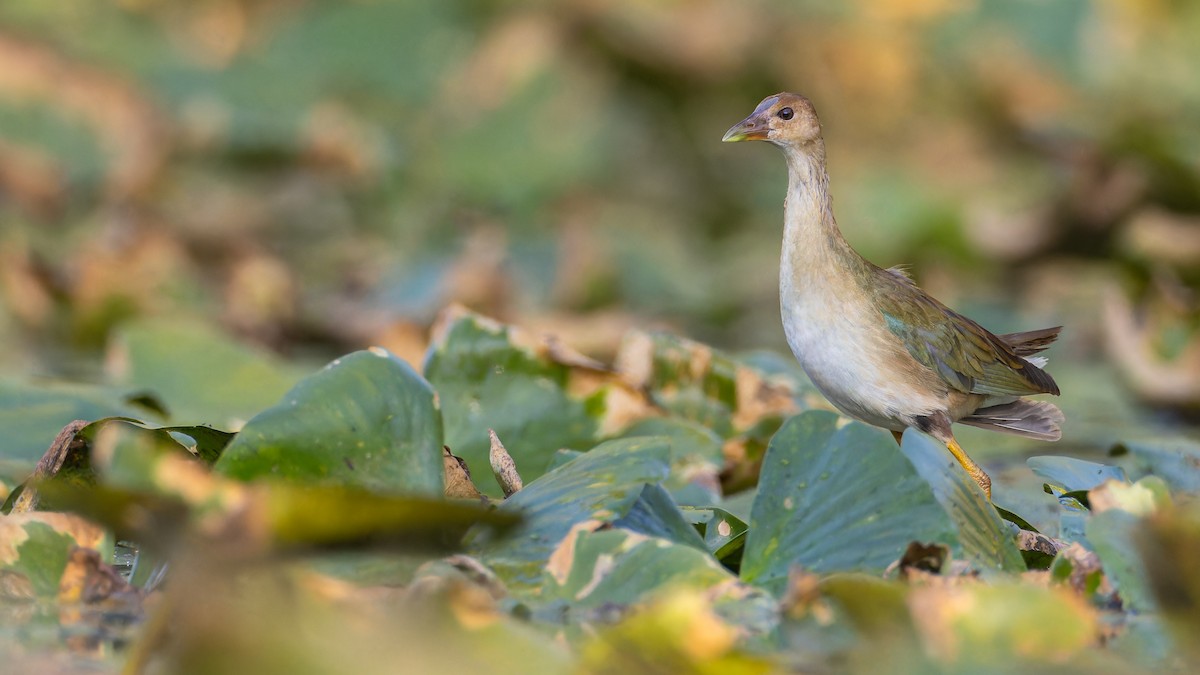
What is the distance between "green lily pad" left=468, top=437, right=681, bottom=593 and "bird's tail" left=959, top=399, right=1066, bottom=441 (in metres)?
1.02

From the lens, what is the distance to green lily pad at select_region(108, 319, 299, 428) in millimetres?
3201

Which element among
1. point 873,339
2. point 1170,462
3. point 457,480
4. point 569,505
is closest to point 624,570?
point 569,505

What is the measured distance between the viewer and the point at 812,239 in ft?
8.62

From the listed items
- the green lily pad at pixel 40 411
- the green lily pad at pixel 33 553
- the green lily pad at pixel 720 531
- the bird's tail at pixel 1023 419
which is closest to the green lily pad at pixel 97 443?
the green lily pad at pixel 33 553

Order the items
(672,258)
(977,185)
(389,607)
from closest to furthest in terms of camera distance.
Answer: (389,607)
(672,258)
(977,185)

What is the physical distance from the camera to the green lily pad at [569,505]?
5.94ft

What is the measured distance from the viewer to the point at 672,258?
553cm

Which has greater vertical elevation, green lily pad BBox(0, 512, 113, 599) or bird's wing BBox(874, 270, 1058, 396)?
bird's wing BBox(874, 270, 1058, 396)

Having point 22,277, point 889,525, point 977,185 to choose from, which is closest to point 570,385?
point 889,525

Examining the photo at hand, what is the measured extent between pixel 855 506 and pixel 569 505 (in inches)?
13.4

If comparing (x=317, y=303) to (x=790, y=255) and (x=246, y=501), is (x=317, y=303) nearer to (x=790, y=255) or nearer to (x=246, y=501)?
(x=790, y=255)

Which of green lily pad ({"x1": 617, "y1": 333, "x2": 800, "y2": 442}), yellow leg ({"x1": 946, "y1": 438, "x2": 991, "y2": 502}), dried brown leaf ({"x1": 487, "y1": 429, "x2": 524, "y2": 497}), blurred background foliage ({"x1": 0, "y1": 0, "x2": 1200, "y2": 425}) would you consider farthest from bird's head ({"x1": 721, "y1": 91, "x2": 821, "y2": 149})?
blurred background foliage ({"x1": 0, "y1": 0, "x2": 1200, "y2": 425})

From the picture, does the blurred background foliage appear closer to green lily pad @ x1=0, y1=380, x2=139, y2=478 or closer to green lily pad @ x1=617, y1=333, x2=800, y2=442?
green lily pad @ x1=617, y1=333, x2=800, y2=442

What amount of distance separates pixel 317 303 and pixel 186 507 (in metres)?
3.46
